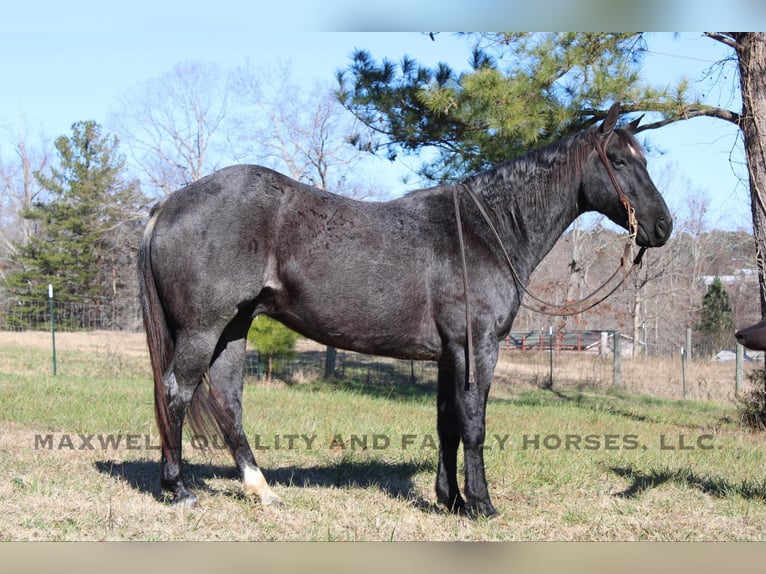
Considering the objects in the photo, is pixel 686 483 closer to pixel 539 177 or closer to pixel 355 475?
pixel 355 475

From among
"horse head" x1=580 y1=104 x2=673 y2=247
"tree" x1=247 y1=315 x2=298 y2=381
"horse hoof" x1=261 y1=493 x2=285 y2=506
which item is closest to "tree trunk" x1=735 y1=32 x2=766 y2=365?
"horse head" x1=580 y1=104 x2=673 y2=247

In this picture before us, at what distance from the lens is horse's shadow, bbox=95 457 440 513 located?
15.6 ft

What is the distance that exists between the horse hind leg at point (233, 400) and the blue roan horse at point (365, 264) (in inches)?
1.3

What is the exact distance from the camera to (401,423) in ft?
27.0

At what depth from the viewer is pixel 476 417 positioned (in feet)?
13.4

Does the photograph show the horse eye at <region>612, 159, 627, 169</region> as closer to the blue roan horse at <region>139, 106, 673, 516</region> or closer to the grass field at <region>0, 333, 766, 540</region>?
the blue roan horse at <region>139, 106, 673, 516</region>

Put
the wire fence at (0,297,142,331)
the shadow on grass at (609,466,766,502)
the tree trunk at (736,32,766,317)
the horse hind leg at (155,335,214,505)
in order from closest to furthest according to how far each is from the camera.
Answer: the horse hind leg at (155,335,214,505) → the shadow on grass at (609,466,766,502) → the tree trunk at (736,32,766,317) → the wire fence at (0,297,142,331)

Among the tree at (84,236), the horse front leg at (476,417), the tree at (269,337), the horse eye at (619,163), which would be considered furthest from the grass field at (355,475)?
the tree at (84,236)

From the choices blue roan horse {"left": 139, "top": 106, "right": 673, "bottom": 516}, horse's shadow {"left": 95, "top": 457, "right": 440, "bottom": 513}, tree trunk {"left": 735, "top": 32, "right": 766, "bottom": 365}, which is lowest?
horse's shadow {"left": 95, "top": 457, "right": 440, "bottom": 513}

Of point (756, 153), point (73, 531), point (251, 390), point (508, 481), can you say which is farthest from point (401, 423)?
point (756, 153)

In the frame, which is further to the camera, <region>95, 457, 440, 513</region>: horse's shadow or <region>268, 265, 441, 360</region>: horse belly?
<region>95, 457, 440, 513</region>: horse's shadow

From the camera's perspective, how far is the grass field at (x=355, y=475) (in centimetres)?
388

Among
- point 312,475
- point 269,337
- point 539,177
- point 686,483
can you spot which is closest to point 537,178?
point 539,177

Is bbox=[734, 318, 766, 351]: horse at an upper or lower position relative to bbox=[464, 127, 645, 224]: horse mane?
lower
